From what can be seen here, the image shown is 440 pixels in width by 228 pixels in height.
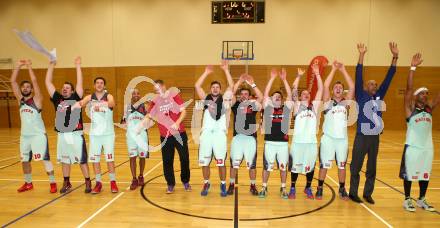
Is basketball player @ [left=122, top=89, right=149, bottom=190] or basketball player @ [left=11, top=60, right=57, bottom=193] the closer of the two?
basketball player @ [left=11, top=60, right=57, bottom=193]

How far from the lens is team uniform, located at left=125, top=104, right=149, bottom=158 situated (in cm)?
645

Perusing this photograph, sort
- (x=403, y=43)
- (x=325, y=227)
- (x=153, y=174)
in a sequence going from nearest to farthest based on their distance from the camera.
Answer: (x=325, y=227), (x=153, y=174), (x=403, y=43)

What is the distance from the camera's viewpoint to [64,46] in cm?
1772

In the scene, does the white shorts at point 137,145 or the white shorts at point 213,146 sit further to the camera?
the white shorts at point 137,145

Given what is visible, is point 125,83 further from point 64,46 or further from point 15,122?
point 15,122

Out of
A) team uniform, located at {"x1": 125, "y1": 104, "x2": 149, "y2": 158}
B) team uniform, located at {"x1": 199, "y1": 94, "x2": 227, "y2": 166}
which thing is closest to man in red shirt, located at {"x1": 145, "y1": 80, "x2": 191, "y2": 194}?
team uniform, located at {"x1": 199, "y1": 94, "x2": 227, "y2": 166}

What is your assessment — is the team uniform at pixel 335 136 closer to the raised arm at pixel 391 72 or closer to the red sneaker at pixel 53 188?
the raised arm at pixel 391 72

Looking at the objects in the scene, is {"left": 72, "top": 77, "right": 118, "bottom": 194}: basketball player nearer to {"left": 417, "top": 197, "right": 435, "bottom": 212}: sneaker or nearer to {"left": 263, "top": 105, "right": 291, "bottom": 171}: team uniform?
{"left": 263, "top": 105, "right": 291, "bottom": 171}: team uniform

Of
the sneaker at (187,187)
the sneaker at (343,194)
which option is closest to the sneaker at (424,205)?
the sneaker at (343,194)

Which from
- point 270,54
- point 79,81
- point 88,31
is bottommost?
point 79,81

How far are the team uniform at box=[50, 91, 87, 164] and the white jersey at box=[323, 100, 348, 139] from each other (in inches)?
182

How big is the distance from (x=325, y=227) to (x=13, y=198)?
559cm

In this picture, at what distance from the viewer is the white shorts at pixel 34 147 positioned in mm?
6059

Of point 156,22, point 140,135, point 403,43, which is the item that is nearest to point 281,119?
point 140,135
